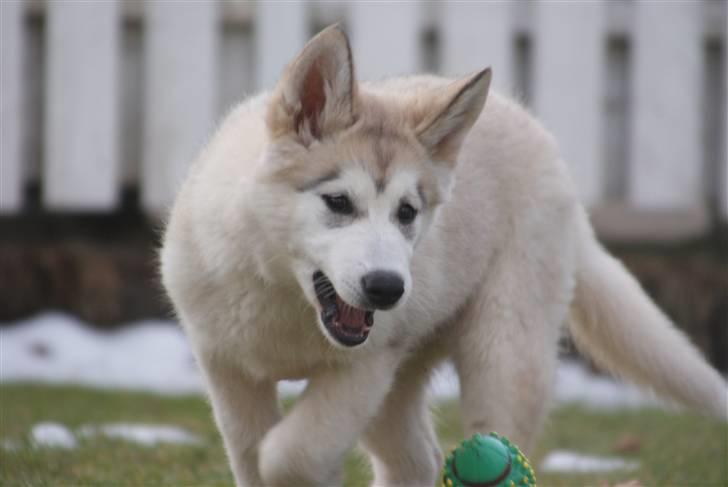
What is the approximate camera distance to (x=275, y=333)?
348 centimetres

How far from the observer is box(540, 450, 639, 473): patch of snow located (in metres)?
4.87

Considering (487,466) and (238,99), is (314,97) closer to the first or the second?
(487,466)

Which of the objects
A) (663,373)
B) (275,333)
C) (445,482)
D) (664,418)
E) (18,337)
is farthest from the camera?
(18,337)

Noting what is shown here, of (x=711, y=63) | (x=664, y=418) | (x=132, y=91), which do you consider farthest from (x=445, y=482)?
(x=711, y=63)

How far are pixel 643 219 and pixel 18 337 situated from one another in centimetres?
401

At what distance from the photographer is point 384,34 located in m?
7.79

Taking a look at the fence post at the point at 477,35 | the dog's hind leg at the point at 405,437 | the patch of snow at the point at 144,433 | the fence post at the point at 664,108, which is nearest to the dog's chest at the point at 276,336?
the dog's hind leg at the point at 405,437

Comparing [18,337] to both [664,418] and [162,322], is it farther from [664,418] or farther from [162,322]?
[664,418]

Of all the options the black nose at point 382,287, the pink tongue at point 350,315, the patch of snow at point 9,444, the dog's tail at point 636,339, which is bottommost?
the patch of snow at point 9,444

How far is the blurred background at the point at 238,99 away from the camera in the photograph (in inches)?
296

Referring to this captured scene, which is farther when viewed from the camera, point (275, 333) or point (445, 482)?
point (275, 333)

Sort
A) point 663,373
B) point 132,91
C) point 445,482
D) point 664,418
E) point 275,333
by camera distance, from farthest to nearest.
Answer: point 132,91
point 664,418
point 663,373
point 275,333
point 445,482

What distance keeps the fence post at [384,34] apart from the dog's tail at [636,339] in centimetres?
350

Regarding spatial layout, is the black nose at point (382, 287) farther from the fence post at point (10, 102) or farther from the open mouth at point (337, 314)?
the fence post at point (10, 102)
